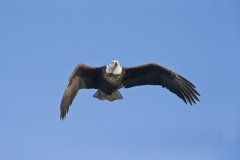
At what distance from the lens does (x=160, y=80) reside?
62.7ft

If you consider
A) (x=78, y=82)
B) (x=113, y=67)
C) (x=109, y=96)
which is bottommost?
(x=109, y=96)

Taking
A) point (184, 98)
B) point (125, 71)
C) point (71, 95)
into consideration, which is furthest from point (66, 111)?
point (184, 98)

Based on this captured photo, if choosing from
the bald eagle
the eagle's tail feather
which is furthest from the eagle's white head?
the eagle's tail feather

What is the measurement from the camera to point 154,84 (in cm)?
1914

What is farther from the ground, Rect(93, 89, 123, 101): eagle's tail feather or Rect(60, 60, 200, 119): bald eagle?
Rect(60, 60, 200, 119): bald eagle

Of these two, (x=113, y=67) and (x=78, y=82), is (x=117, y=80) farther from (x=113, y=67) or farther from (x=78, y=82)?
(x=78, y=82)

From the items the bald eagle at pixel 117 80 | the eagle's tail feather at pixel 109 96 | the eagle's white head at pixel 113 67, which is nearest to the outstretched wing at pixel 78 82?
the bald eagle at pixel 117 80

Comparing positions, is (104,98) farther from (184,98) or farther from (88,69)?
(184,98)

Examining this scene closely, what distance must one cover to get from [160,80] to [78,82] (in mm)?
2110

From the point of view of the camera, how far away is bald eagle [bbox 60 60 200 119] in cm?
1833

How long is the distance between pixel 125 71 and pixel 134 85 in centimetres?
46

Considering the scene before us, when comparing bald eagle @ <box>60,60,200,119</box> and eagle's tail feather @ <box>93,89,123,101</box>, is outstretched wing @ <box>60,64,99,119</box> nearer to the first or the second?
bald eagle @ <box>60,60,200,119</box>

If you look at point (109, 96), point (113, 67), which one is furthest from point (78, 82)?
point (113, 67)

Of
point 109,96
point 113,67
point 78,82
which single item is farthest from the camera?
point 78,82
